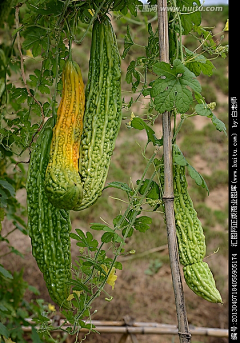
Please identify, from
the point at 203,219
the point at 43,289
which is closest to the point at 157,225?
the point at 203,219

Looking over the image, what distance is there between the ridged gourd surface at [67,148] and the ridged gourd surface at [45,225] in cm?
5

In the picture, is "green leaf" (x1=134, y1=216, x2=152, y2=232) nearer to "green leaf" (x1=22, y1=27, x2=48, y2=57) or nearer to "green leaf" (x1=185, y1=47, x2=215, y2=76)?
"green leaf" (x1=185, y1=47, x2=215, y2=76)

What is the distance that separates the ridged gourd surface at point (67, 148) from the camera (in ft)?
2.76

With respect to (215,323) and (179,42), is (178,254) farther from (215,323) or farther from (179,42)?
(215,323)

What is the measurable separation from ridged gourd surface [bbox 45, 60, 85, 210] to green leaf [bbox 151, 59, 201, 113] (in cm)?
19

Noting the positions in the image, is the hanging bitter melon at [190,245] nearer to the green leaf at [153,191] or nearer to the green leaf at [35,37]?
the green leaf at [153,191]

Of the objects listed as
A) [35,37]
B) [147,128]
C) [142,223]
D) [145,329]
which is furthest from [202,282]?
[145,329]

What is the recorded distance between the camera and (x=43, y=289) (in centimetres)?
267

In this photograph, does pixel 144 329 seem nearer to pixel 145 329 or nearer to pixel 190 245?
pixel 145 329

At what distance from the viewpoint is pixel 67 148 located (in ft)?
2.87

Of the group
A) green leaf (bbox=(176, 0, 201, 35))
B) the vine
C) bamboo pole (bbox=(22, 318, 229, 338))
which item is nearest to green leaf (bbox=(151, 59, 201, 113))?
the vine

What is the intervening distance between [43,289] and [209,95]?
2.80 m

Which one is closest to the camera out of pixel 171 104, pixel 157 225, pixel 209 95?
pixel 171 104

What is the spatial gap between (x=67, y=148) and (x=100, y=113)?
0.12 m
